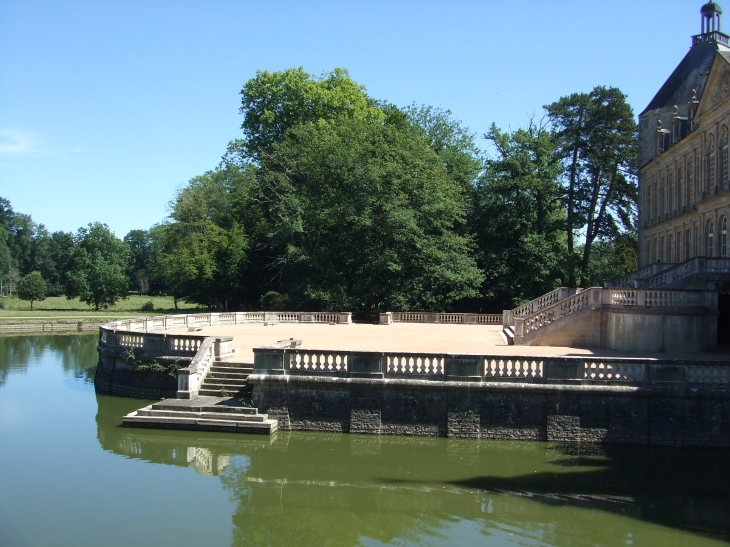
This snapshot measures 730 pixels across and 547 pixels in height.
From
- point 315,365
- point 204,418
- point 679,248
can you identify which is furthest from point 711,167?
point 204,418

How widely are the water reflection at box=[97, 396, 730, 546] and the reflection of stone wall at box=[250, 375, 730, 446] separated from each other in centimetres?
41

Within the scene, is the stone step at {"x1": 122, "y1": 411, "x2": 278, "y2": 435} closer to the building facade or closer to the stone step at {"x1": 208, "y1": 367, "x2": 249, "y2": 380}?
the stone step at {"x1": 208, "y1": 367, "x2": 249, "y2": 380}

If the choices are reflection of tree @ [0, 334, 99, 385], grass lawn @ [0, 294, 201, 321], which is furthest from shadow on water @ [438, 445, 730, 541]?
grass lawn @ [0, 294, 201, 321]

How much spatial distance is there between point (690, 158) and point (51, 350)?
112ft

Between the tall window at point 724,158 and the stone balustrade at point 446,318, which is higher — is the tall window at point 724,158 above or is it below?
above

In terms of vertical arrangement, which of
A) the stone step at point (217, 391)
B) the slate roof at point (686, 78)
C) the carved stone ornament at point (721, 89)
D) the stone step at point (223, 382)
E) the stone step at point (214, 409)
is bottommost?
the stone step at point (214, 409)

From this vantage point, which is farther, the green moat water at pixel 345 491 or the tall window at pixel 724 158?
the tall window at pixel 724 158

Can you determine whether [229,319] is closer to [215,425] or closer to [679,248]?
[215,425]

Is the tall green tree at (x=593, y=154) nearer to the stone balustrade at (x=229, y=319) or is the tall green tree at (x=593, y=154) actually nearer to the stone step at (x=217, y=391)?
the stone balustrade at (x=229, y=319)

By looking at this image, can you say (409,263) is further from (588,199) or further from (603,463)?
(603,463)

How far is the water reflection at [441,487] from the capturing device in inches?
466

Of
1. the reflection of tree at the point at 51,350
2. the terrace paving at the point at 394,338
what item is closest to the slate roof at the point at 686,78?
the terrace paving at the point at 394,338

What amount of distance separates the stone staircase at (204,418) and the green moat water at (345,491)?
0.29 m

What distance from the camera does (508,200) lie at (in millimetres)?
44812
